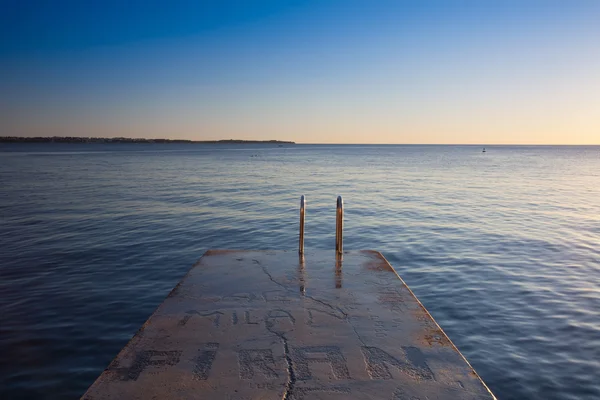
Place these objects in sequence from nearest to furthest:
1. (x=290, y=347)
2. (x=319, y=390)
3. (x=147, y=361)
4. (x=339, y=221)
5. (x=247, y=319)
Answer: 1. (x=319, y=390)
2. (x=147, y=361)
3. (x=290, y=347)
4. (x=247, y=319)
5. (x=339, y=221)

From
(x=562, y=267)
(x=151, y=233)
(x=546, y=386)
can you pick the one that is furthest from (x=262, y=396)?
Result: (x=151, y=233)

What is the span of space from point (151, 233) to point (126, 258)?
138 inches

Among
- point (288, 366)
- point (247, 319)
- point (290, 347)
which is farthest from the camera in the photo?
point (247, 319)

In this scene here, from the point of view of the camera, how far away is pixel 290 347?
450 centimetres

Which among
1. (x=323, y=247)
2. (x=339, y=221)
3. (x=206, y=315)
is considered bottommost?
(x=323, y=247)

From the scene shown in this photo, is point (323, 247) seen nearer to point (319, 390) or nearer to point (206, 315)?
point (206, 315)

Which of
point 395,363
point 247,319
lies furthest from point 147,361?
point 395,363

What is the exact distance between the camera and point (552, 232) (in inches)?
614

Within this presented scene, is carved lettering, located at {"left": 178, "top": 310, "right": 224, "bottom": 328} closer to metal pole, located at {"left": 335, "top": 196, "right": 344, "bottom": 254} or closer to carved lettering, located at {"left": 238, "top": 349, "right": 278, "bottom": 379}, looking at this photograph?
carved lettering, located at {"left": 238, "top": 349, "right": 278, "bottom": 379}

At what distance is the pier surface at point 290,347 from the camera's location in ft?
12.2

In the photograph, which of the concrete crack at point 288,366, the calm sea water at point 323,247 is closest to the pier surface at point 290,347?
the concrete crack at point 288,366

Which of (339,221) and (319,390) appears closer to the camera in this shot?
(319,390)

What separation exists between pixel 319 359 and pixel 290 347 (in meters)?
0.38

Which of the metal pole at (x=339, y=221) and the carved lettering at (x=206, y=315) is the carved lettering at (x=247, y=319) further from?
the metal pole at (x=339, y=221)
